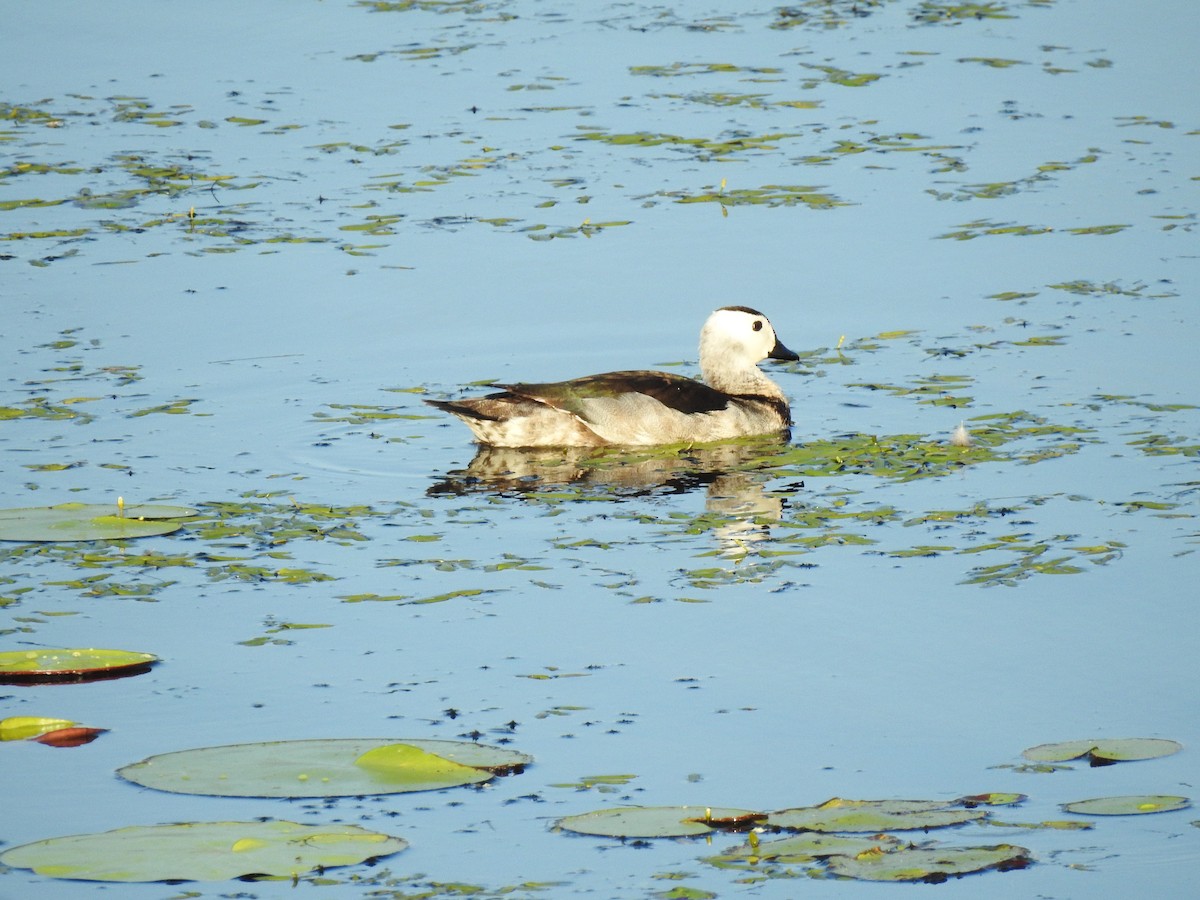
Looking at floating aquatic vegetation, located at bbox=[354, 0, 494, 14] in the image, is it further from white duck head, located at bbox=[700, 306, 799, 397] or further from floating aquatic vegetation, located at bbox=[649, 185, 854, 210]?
white duck head, located at bbox=[700, 306, 799, 397]

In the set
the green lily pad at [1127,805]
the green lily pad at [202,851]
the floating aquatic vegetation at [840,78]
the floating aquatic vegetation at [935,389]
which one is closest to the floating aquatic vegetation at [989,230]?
the floating aquatic vegetation at [935,389]

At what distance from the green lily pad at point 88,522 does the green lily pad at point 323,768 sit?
3115 mm

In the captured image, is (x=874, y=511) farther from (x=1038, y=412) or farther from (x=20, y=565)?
(x=20, y=565)

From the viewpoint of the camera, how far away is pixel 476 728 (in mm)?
7852

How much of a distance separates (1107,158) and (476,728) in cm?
1161

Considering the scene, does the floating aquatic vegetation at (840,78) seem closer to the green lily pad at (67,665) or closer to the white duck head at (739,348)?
the white duck head at (739,348)

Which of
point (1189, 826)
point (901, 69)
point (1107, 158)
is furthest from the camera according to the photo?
point (901, 69)

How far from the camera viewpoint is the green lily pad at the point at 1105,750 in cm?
736

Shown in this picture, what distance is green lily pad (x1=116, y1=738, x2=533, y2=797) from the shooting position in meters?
7.11

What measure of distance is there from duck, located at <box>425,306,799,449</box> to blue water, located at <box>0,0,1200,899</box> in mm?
316

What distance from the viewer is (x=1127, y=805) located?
689 centimetres

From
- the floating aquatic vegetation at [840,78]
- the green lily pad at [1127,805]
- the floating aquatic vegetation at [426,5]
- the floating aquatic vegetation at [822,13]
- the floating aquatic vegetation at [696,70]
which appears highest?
the floating aquatic vegetation at [426,5]

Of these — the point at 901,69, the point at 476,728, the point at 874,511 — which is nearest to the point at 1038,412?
the point at 874,511

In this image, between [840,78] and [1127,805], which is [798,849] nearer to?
[1127,805]
